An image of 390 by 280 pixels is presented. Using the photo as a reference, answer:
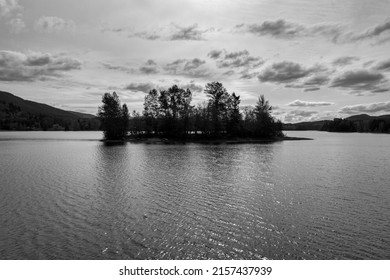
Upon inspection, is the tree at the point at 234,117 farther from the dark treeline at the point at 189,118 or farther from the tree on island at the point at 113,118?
the tree on island at the point at 113,118

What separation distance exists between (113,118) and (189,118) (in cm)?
3331

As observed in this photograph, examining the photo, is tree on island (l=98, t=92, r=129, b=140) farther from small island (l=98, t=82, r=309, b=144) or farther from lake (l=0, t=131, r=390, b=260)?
lake (l=0, t=131, r=390, b=260)

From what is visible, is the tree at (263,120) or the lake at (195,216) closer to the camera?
the lake at (195,216)

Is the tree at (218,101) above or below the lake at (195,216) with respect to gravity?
above

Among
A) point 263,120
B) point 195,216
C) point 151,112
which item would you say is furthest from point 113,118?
point 195,216

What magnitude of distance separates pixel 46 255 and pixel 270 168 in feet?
122

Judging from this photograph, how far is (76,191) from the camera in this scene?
29.9 metres

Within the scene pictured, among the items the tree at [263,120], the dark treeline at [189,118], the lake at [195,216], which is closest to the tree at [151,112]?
the dark treeline at [189,118]

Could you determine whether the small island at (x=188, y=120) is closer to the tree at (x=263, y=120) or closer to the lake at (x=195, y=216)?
the tree at (x=263, y=120)

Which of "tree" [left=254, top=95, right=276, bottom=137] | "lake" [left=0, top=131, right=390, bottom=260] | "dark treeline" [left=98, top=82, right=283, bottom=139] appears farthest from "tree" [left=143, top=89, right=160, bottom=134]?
"lake" [left=0, top=131, right=390, bottom=260]

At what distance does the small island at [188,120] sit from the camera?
12838 cm

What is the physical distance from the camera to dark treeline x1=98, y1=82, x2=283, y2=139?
423ft

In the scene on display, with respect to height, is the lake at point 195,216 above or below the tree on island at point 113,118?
below
